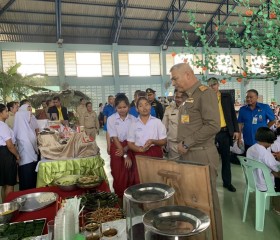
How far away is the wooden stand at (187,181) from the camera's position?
3.92 feet

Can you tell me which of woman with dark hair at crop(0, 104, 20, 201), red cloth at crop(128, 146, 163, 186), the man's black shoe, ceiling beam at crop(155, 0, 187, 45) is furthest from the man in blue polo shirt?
ceiling beam at crop(155, 0, 187, 45)

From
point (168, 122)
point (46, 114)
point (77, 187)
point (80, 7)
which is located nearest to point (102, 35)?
point (80, 7)

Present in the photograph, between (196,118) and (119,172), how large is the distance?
130 centimetres

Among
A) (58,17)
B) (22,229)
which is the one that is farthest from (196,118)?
(58,17)

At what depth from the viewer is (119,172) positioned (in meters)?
3.01

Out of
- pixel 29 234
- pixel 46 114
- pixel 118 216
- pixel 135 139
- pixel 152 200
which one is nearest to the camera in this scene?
pixel 152 200

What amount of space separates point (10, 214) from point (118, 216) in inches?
24.6

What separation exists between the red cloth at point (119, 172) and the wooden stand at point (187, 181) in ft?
5.28

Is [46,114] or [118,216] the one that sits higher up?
[46,114]

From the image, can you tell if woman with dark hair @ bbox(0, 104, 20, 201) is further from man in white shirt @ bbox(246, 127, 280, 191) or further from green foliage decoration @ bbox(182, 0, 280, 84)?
man in white shirt @ bbox(246, 127, 280, 191)

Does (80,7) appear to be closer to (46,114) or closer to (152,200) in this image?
(46,114)

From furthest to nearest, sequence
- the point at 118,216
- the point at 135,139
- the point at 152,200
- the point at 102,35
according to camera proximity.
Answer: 1. the point at 102,35
2. the point at 135,139
3. the point at 118,216
4. the point at 152,200

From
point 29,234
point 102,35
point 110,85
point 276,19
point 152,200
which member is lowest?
point 29,234

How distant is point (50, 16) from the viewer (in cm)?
1264
